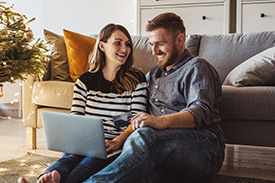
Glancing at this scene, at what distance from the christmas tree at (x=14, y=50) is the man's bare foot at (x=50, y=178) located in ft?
2.89

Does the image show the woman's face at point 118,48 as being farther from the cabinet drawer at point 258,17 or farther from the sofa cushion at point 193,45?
the cabinet drawer at point 258,17

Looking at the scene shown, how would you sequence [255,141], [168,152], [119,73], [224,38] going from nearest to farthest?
1. [168,152]
2. [119,73]
3. [255,141]
4. [224,38]

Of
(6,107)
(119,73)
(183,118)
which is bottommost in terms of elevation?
(6,107)

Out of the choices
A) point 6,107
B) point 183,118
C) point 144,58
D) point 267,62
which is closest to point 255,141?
point 267,62

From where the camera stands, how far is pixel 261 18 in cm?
307

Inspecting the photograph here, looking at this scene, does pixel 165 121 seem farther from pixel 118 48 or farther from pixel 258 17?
pixel 258 17

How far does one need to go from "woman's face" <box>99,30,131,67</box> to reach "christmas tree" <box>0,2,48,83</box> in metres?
0.58

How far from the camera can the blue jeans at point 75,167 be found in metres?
1.31

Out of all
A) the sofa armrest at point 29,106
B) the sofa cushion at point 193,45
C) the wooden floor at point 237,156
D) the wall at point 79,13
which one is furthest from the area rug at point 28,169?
the wall at point 79,13

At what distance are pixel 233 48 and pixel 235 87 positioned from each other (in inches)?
20.8

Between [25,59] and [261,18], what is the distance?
2.08 m

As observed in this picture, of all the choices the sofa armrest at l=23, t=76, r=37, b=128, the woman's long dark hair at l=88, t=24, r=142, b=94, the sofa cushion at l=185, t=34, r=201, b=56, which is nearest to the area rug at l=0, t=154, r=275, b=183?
the sofa armrest at l=23, t=76, r=37, b=128

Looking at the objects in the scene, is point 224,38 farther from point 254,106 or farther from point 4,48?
point 4,48

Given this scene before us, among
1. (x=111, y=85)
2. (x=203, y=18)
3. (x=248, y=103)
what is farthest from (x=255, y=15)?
(x=111, y=85)
